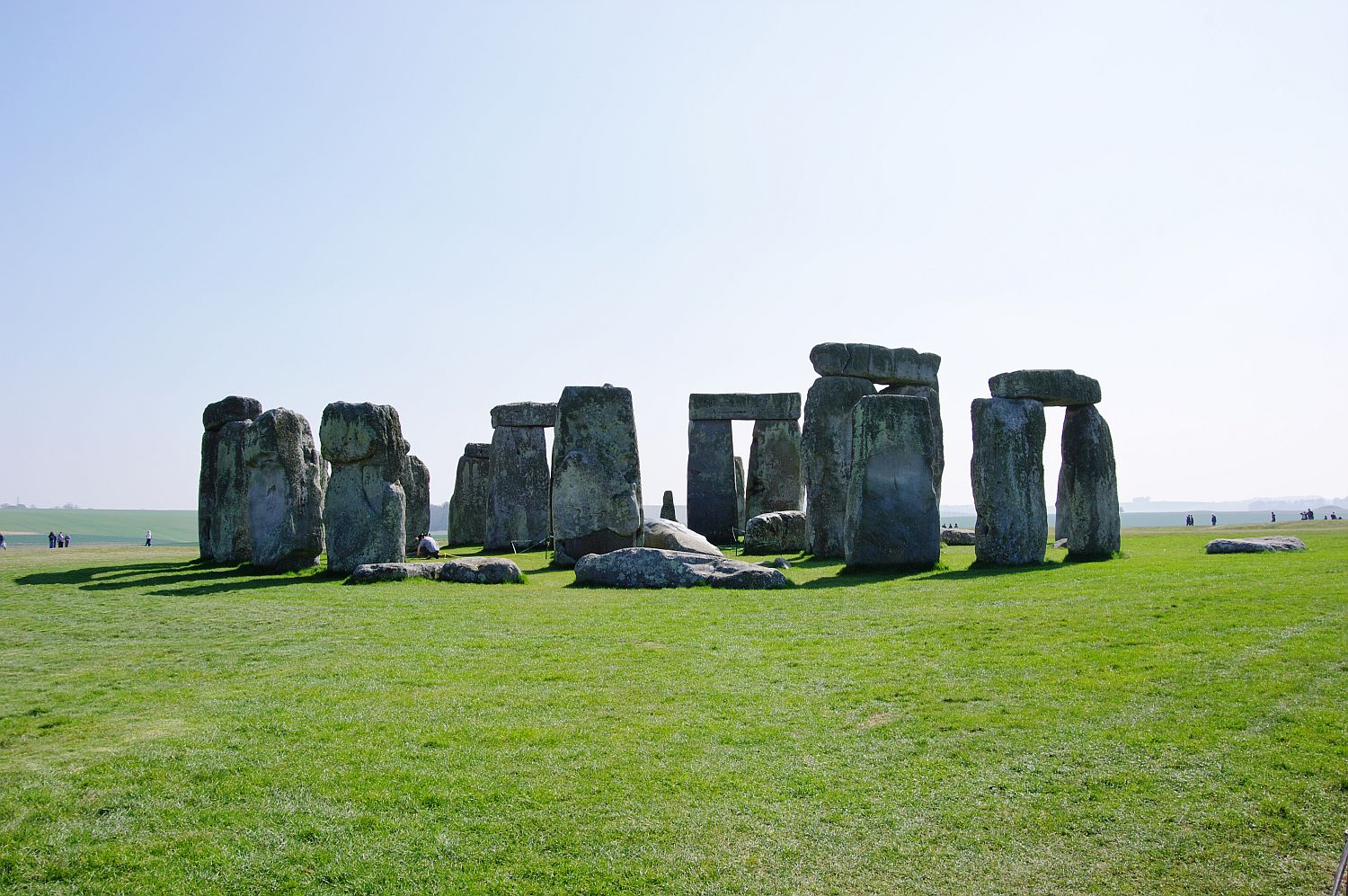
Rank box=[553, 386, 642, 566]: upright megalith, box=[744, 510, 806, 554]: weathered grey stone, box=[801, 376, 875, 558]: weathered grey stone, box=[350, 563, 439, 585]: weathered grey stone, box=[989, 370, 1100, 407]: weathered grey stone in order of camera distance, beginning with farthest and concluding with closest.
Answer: box=[744, 510, 806, 554]: weathered grey stone → box=[801, 376, 875, 558]: weathered grey stone → box=[553, 386, 642, 566]: upright megalith → box=[989, 370, 1100, 407]: weathered grey stone → box=[350, 563, 439, 585]: weathered grey stone

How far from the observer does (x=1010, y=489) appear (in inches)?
520

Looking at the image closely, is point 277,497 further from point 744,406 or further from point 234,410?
point 744,406

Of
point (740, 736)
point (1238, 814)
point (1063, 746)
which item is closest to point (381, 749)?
point (740, 736)

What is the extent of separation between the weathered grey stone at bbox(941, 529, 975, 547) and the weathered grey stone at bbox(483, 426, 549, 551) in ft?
28.9

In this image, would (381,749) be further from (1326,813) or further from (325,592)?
(325,592)

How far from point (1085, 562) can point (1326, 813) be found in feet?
32.9

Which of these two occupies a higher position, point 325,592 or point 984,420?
point 984,420

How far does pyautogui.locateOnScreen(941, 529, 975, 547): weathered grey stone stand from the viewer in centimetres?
2072

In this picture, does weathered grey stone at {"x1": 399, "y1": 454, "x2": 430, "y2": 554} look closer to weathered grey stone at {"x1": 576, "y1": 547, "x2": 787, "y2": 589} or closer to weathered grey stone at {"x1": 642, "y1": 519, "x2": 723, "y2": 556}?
weathered grey stone at {"x1": 642, "y1": 519, "x2": 723, "y2": 556}

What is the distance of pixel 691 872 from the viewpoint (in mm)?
3574

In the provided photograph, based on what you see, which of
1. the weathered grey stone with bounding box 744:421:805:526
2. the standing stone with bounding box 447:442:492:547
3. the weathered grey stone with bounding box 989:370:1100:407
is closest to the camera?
the weathered grey stone with bounding box 989:370:1100:407

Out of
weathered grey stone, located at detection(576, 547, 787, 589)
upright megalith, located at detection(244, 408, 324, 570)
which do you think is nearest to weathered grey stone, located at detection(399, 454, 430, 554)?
upright megalith, located at detection(244, 408, 324, 570)

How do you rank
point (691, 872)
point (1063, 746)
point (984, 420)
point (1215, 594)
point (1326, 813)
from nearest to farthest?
1. point (691, 872)
2. point (1326, 813)
3. point (1063, 746)
4. point (1215, 594)
5. point (984, 420)

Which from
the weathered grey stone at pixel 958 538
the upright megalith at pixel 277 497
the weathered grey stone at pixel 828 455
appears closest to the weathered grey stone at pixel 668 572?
the weathered grey stone at pixel 828 455
